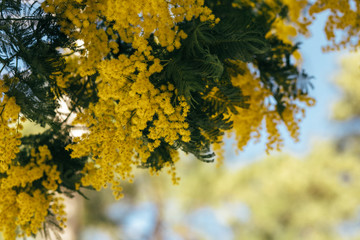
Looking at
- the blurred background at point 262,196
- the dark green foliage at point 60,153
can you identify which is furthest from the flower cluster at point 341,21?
the blurred background at point 262,196

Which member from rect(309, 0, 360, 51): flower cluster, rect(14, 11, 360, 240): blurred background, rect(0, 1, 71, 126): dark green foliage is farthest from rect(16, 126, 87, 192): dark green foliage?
rect(14, 11, 360, 240): blurred background

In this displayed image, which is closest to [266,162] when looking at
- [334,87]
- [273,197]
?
[273,197]

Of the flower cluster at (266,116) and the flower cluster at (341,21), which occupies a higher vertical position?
the flower cluster at (341,21)

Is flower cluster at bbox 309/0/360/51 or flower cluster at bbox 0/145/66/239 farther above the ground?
flower cluster at bbox 309/0/360/51

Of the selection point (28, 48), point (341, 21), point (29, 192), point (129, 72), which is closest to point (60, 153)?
point (29, 192)

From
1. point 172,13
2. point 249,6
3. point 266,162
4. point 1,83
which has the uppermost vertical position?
point 266,162

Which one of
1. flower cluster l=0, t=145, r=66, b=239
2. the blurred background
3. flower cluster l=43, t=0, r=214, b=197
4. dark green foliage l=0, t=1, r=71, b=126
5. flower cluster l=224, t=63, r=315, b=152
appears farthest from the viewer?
the blurred background

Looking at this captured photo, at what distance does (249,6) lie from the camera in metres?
2.14

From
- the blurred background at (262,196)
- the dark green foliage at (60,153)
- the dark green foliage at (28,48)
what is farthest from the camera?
the blurred background at (262,196)

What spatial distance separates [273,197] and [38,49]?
35.2 feet

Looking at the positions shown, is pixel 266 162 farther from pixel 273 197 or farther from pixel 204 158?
pixel 204 158

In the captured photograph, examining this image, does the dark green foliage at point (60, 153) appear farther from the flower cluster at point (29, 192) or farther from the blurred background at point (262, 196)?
the blurred background at point (262, 196)

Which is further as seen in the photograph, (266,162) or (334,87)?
(334,87)

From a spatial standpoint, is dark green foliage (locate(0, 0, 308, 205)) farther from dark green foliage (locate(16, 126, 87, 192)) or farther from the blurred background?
the blurred background
